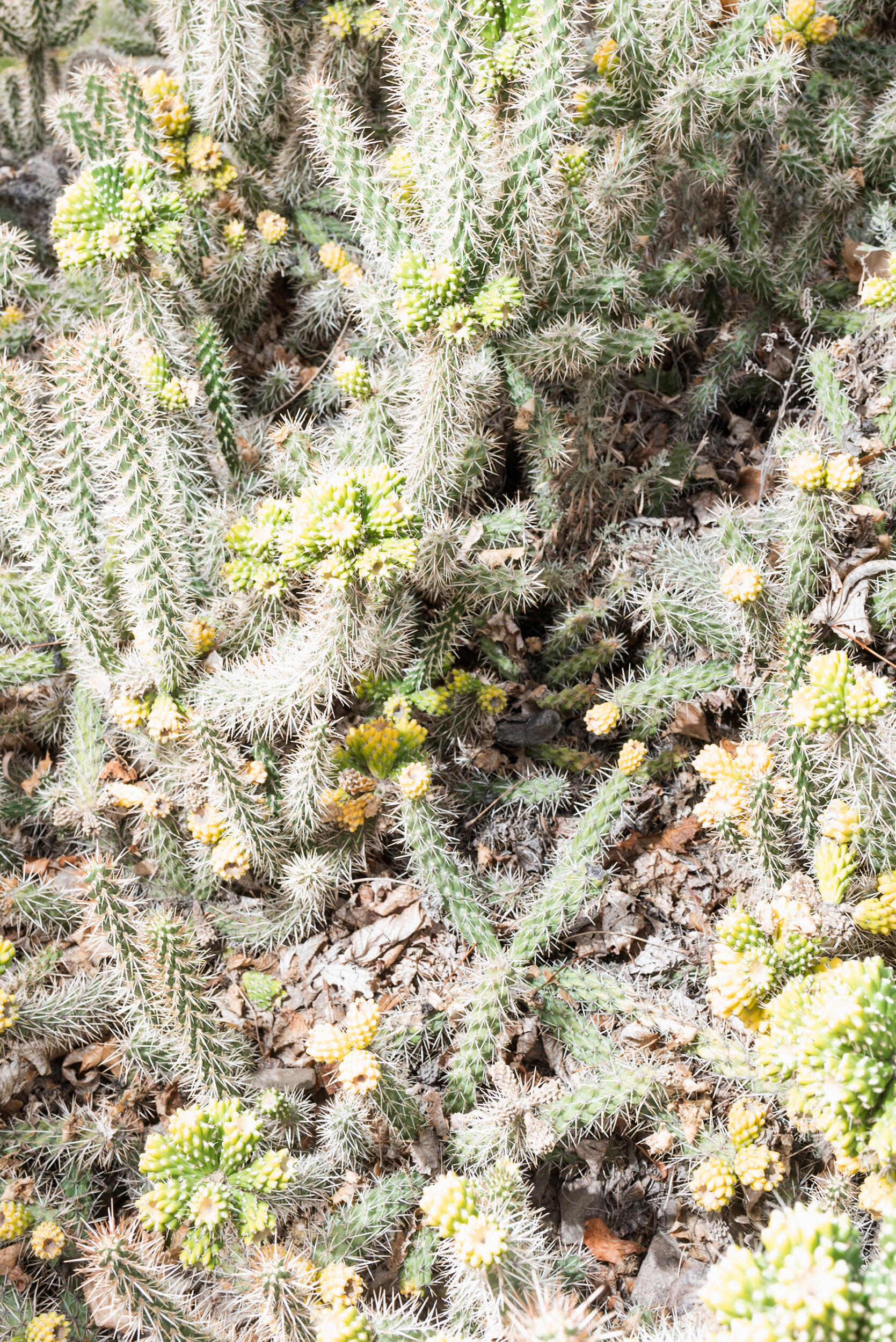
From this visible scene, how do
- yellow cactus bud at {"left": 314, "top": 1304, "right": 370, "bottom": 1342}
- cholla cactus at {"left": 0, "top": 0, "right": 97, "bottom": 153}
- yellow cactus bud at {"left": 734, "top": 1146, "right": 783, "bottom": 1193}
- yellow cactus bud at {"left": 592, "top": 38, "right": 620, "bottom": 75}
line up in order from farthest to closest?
cholla cactus at {"left": 0, "top": 0, "right": 97, "bottom": 153} < yellow cactus bud at {"left": 592, "top": 38, "right": 620, "bottom": 75} < yellow cactus bud at {"left": 734, "top": 1146, "right": 783, "bottom": 1193} < yellow cactus bud at {"left": 314, "top": 1304, "right": 370, "bottom": 1342}

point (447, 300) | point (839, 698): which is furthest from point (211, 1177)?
point (447, 300)

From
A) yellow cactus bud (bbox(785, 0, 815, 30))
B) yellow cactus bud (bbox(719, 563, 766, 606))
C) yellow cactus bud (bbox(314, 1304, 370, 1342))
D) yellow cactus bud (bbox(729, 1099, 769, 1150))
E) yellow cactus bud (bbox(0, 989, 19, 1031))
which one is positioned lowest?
yellow cactus bud (bbox(729, 1099, 769, 1150))

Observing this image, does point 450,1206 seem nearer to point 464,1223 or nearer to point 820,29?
point 464,1223

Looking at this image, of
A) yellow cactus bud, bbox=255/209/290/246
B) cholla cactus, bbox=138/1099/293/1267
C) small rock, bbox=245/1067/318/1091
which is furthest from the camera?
yellow cactus bud, bbox=255/209/290/246

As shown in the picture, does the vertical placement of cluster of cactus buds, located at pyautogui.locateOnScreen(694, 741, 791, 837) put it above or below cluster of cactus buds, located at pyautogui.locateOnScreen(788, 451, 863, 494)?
below

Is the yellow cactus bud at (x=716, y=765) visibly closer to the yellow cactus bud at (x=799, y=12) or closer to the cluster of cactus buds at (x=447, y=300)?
the cluster of cactus buds at (x=447, y=300)

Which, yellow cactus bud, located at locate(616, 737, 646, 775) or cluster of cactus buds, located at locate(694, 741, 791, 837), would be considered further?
yellow cactus bud, located at locate(616, 737, 646, 775)

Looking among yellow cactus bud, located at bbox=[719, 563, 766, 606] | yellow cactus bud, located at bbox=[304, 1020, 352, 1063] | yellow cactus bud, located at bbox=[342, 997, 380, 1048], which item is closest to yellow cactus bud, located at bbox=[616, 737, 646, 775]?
yellow cactus bud, located at bbox=[719, 563, 766, 606]

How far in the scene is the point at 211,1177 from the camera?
6.70 feet

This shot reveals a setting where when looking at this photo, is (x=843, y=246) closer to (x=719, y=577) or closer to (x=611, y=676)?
(x=719, y=577)

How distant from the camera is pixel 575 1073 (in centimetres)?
253

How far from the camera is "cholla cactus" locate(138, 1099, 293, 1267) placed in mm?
1942

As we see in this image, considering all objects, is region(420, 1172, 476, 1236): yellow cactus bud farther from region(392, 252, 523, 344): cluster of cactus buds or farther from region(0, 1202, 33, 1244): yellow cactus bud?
region(392, 252, 523, 344): cluster of cactus buds

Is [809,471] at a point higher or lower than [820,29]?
lower
